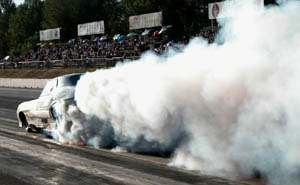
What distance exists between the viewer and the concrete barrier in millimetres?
33444

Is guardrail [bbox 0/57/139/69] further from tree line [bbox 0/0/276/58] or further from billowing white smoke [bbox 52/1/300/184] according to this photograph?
billowing white smoke [bbox 52/1/300/184]

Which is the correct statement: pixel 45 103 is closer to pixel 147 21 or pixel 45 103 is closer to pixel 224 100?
pixel 224 100

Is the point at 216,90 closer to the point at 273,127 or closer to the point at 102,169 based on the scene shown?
the point at 273,127

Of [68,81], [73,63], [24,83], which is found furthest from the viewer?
[24,83]

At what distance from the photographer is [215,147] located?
7090 mm

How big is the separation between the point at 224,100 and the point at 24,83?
104ft

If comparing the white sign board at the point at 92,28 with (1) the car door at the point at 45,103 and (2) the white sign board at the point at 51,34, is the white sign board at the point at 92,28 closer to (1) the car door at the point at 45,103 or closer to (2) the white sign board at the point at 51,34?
(2) the white sign board at the point at 51,34

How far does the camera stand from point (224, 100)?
673 cm

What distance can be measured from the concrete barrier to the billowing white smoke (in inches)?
962

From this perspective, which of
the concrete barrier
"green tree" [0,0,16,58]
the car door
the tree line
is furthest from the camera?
"green tree" [0,0,16,58]

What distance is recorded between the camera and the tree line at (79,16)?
59.0m

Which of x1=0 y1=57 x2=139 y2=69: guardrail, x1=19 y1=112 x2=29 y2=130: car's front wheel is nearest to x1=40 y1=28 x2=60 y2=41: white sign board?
x1=0 y1=57 x2=139 y2=69: guardrail

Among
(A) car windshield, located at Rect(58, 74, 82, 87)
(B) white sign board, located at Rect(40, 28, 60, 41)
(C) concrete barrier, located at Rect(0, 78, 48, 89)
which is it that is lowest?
(C) concrete barrier, located at Rect(0, 78, 48, 89)

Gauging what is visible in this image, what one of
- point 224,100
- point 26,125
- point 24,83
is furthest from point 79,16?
point 224,100
